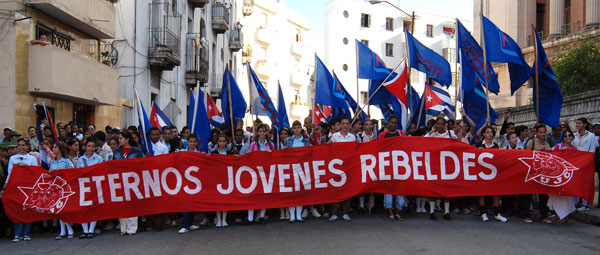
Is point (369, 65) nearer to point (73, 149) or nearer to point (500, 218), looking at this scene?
point (500, 218)

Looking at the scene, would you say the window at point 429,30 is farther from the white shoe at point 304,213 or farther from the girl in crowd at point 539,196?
the white shoe at point 304,213

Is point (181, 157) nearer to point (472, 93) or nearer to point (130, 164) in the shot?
point (130, 164)

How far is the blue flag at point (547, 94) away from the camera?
11.5 meters

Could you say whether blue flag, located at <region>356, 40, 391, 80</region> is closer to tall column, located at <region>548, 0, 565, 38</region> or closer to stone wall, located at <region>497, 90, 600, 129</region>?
stone wall, located at <region>497, 90, 600, 129</region>

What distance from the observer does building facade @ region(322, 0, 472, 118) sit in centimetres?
5434

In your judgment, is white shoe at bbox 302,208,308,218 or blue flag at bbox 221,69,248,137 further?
blue flag at bbox 221,69,248,137

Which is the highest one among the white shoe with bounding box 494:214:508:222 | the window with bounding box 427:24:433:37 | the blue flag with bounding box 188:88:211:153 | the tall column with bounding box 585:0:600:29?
the window with bounding box 427:24:433:37

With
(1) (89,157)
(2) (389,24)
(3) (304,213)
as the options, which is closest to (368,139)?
(3) (304,213)

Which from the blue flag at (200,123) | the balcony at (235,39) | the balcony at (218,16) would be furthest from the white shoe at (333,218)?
the balcony at (235,39)

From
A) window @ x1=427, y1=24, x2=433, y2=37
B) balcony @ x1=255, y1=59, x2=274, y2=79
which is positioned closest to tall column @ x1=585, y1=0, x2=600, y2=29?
balcony @ x1=255, y1=59, x2=274, y2=79

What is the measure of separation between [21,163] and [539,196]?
320 inches

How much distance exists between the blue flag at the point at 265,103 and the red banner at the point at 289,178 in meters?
1.72

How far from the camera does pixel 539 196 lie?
9.88 metres

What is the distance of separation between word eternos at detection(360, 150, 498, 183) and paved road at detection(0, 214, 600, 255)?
2.32 ft
